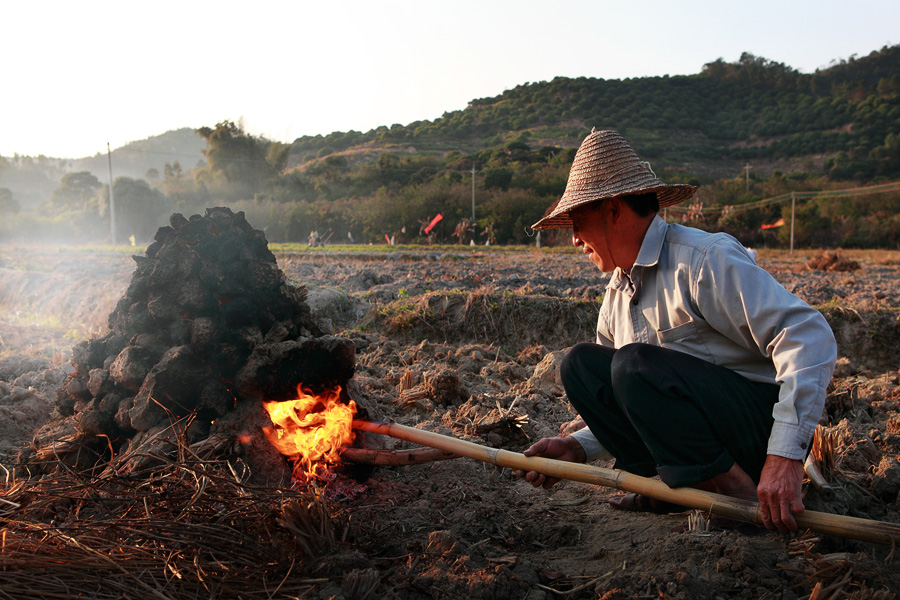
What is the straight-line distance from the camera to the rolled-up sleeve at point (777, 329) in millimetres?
1743

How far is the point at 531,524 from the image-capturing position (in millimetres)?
2490

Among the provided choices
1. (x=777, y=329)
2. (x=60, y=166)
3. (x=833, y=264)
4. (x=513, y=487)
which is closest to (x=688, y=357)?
(x=777, y=329)

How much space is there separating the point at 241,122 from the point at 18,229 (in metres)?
20.8

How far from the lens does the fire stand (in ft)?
8.93

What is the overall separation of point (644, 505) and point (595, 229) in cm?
125

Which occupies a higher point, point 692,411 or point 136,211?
point 136,211

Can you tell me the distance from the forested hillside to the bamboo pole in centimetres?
2490

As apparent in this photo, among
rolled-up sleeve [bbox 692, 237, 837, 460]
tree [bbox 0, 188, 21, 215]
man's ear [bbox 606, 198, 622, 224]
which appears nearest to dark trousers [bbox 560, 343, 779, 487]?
rolled-up sleeve [bbox 692, 237, 837, 460]

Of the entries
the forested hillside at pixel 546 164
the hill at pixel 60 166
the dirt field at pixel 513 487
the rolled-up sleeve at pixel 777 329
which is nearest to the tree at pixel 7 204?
the forested hillside at pixel 546 164

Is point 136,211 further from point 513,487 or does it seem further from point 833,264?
point 513,487

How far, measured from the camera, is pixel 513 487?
297cm

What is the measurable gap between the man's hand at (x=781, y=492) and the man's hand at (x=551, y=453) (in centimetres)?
75

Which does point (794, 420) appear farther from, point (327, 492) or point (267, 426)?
point (267, 426)

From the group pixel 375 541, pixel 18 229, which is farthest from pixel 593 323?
pixel 18 229
